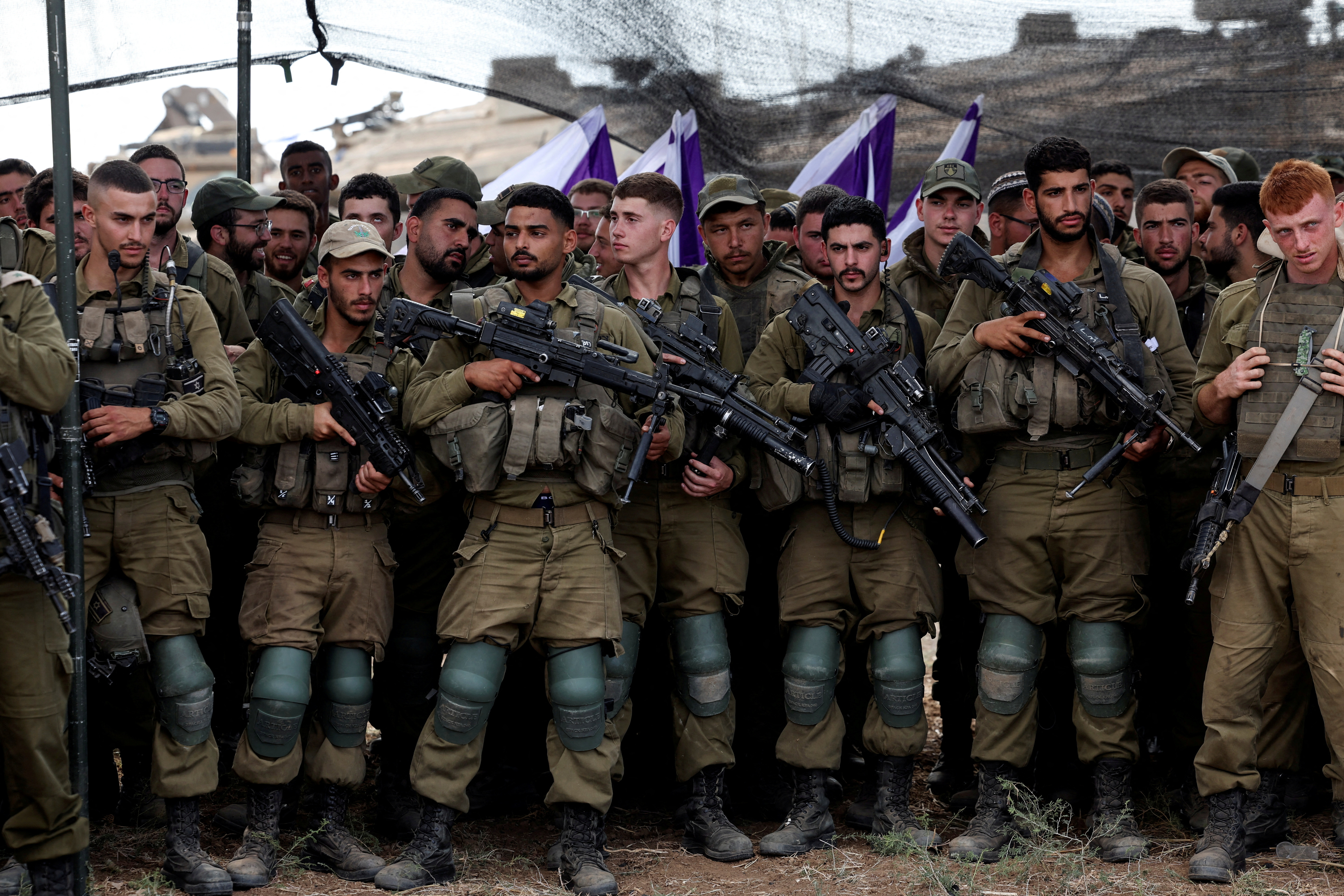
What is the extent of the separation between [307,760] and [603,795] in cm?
117

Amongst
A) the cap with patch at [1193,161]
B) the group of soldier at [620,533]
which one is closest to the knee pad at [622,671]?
the group of soldier at [620,533]

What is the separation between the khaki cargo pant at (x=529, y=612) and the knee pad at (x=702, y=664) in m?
0.48

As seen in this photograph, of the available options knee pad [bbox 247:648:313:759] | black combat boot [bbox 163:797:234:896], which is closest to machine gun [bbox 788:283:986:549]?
knee pad [bbox 247:648:313:759]

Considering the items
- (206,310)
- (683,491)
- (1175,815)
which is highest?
(206,310)

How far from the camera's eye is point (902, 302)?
6.09m

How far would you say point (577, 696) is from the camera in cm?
526

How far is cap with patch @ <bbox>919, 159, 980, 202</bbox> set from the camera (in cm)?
700

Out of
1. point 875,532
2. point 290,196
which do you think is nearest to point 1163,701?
point 875,532

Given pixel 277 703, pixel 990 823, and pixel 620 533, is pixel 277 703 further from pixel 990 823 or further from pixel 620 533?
pixel 990 823

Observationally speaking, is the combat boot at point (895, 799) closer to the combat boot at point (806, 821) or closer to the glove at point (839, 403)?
the combat boot at point (806, 821)

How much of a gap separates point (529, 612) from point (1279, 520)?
9.22 ft

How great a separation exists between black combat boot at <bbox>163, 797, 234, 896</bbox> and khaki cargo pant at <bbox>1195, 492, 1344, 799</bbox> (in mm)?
3647

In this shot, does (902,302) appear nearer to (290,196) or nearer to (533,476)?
(533,476)

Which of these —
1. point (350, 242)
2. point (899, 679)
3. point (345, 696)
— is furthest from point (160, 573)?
point (899, 679)
